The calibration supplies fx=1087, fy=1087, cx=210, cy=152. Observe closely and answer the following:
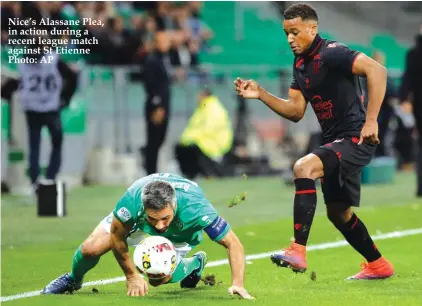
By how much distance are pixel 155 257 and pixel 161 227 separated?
0.24 m

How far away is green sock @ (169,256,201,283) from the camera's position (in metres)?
7.64

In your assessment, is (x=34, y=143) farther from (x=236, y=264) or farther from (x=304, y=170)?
(x=236, y=264)

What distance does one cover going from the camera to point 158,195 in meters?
6.98

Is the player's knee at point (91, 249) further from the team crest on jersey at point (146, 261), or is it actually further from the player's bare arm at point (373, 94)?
the player's bare arm at point (373, 94)

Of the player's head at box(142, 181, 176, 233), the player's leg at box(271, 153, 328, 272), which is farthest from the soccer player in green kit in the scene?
the player's leg at box(271, 153, 328, 272)

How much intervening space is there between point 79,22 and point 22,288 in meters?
11.4

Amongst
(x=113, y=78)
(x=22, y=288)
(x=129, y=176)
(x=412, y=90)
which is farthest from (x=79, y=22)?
(x=22, y=288)

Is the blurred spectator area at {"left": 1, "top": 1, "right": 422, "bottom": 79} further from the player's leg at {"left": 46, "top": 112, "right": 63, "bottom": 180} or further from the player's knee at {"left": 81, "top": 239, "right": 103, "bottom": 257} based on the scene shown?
the player's knee at {"left": 81, "top": 239, "right": 103, "bottom": 257}

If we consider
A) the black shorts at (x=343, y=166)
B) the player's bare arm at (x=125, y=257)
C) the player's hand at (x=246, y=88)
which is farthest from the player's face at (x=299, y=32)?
the player's bare arm at (x=125, y=257)

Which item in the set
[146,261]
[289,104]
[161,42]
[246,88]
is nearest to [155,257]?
[146,261]

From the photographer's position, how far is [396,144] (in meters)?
24.0

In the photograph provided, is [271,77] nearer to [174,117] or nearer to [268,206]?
[174,117]

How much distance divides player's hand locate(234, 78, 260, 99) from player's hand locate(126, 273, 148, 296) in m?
1.55

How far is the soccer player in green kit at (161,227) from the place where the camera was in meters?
7.07
